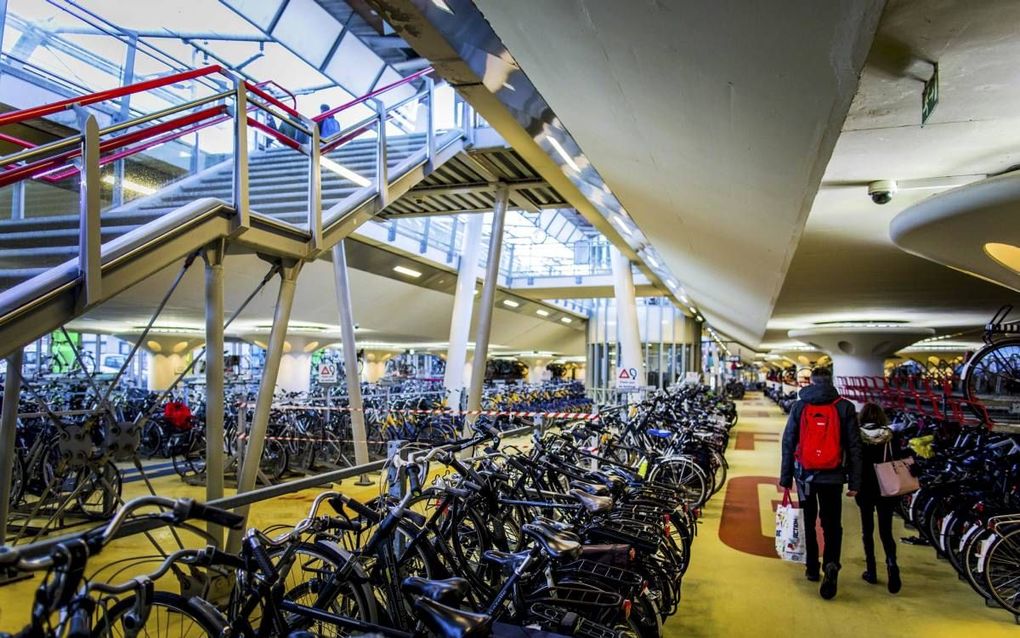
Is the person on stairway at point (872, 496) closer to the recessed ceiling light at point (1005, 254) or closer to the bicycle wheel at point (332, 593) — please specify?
the recessed ceiling light at point (1005, 254)

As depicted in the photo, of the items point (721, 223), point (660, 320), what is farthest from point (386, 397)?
point (660, 320)

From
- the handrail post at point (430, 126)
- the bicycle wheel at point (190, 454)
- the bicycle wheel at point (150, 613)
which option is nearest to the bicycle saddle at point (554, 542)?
the bicycle wheel at point (150, 613)

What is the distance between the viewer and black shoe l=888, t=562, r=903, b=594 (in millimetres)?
4219

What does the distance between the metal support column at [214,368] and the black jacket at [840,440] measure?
3.63 m

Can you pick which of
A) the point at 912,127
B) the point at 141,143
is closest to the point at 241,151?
the point at 141,143

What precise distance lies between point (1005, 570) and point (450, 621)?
3.97 m

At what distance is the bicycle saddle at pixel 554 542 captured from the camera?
2.41 m

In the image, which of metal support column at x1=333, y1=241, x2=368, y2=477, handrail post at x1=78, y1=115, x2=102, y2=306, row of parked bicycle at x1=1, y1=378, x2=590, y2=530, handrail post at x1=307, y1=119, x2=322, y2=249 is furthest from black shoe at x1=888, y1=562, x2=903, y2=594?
metal support column at x1=333, y1=241, x2=368, y2=477

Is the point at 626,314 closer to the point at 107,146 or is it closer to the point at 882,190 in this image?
the point at 882,190

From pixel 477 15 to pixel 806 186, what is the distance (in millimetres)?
1951

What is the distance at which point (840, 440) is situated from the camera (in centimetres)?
409

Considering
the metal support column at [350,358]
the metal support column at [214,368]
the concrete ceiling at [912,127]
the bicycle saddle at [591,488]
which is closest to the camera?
the concrete ceiling at [912,127]

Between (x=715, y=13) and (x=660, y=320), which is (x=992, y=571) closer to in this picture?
(x=715, y=13)

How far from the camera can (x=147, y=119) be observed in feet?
11.6
